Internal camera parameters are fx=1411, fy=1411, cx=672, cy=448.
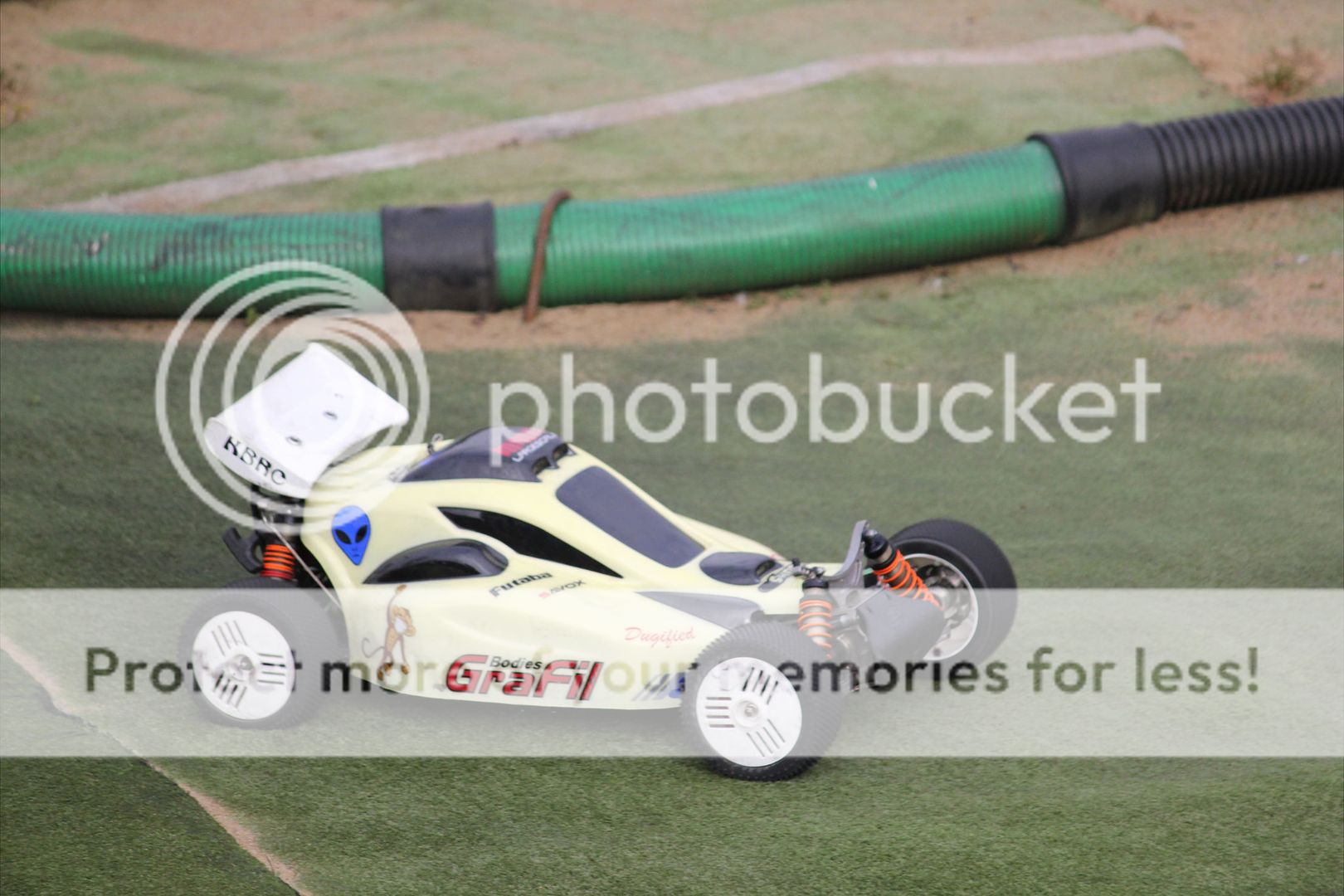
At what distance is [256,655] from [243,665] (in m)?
0.09

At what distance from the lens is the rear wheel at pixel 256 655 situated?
705 cm

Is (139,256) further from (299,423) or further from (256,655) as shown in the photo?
(256,655)

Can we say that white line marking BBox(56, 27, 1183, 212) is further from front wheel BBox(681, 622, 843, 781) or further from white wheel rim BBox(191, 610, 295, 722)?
front wheel BBox(681, 622, 843, 781)

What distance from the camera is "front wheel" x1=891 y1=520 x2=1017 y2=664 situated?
742cm

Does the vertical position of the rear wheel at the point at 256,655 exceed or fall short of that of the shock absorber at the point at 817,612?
it falls short

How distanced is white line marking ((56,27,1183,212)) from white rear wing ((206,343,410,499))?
7.49 meters

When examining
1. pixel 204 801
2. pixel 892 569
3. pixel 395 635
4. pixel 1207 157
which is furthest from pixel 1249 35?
pixel 204 801

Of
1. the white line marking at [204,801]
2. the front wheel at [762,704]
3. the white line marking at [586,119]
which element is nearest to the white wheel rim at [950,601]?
the front wheel at [762,704]

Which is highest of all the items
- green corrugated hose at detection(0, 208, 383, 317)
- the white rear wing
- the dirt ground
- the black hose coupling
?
the dirt ground

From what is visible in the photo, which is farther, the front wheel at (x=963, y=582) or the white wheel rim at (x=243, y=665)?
the front wheel at (x=963, y=582)

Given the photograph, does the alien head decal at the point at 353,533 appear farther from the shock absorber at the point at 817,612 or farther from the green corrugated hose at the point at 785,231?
the green corrugated hose at the point at 785,231

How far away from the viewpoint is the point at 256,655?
23.2ft

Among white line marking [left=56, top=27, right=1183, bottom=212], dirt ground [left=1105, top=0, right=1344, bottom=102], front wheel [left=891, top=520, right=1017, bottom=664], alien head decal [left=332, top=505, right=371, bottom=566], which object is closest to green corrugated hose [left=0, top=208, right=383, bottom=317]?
white line marking [left=56, top=27, right=1183, bottom=212]

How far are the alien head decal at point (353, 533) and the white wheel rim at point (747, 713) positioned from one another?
79.1 inches
